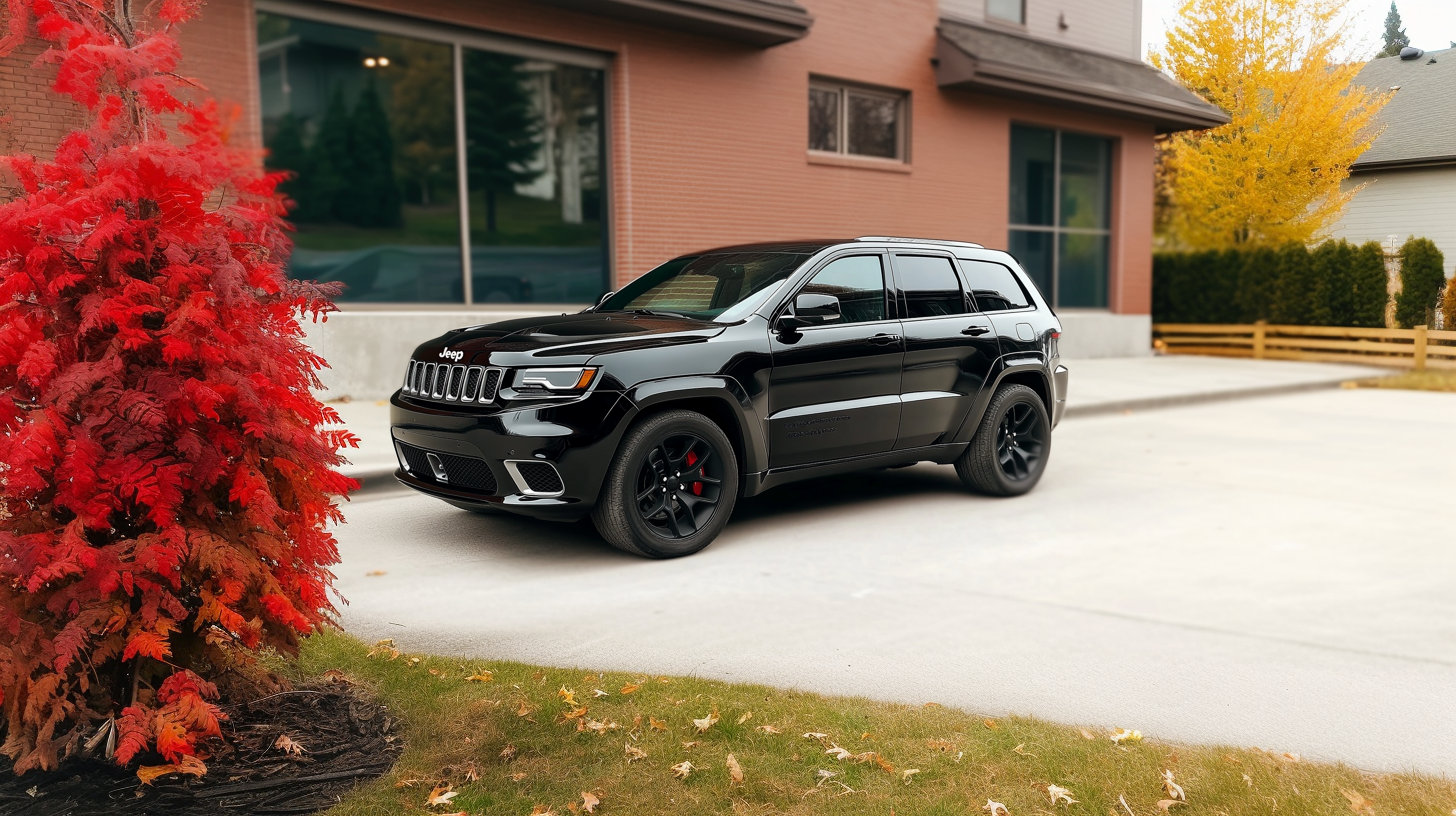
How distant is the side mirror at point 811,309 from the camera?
6.89m

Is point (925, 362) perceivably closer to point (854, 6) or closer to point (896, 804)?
point (896, 804)

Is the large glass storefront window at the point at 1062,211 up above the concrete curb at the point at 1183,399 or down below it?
above

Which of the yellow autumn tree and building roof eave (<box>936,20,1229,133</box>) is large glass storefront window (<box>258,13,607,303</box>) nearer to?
building roof eave (<box>936,20,1229,133</box>)

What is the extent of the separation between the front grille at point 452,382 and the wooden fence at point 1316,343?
69.9 ft

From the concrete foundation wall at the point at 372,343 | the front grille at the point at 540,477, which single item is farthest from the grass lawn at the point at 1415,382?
the front grille at the point at 540,477

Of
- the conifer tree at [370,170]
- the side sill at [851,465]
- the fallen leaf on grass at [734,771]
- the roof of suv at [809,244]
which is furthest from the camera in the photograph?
the conifer tree at [370,170]

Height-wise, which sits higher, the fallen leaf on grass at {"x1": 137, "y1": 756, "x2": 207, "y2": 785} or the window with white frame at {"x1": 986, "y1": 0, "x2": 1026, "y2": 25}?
the window with white frame at {"x1": 986, "y1": 0, "x2": 1026, "y2": 25}

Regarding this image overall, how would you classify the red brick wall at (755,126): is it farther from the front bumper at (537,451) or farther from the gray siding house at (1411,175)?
the gray siding house at (1411,175)

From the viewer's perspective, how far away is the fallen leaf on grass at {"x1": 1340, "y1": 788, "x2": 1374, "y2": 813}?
3.33 m

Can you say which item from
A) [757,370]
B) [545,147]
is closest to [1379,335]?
[545,147]

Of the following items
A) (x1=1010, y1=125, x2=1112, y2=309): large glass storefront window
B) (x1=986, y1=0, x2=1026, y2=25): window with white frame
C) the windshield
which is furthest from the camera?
(x1=1010, y1=125, x2=1112, y2=309): large glass storefront window

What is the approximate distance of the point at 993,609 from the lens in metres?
5.61

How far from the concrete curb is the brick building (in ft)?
14.7

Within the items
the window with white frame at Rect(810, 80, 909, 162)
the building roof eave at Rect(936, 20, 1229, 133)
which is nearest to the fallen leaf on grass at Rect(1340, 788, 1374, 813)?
the window with white frame at Rect(810, 80, 909, 162)
